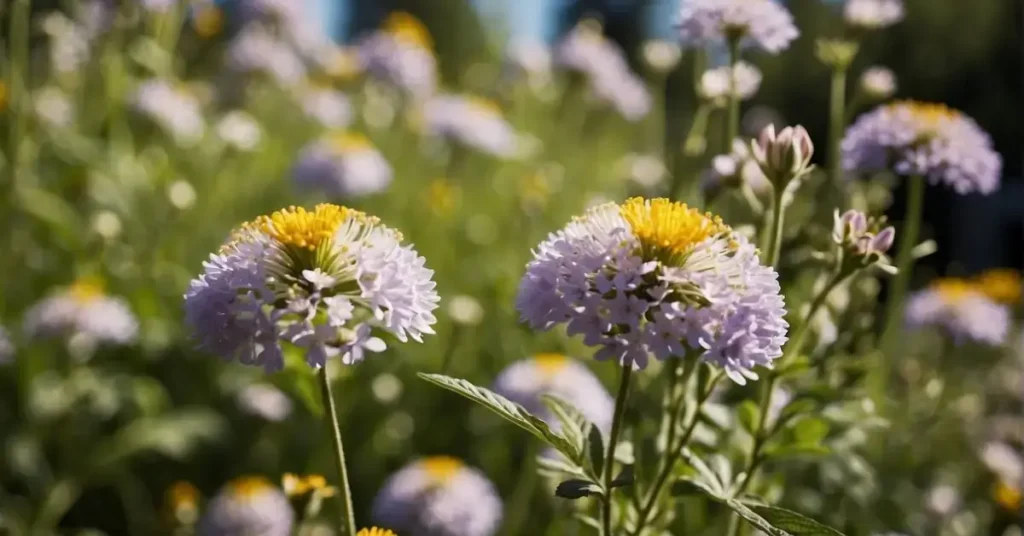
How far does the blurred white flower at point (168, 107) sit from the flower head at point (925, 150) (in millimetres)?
2281

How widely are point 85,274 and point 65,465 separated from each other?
56cm

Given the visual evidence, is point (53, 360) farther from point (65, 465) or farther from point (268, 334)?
point (268, 334)

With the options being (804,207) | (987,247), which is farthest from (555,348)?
(987,247)

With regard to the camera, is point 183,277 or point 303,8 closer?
point 183,277

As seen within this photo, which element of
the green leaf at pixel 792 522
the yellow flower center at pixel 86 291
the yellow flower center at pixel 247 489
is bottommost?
the yellow flower center at pixel 247 489

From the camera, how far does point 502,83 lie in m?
5.40

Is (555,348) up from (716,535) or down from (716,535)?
up

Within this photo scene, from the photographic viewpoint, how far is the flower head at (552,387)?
2324 millimetres

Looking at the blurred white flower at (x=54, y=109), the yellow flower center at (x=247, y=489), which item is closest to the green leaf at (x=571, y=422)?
the yellow flower center at (x=247, y=489)

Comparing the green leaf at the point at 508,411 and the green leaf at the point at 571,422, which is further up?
the green leaf at the point at 571,422

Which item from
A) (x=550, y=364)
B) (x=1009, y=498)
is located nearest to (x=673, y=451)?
(x=550, y=364)

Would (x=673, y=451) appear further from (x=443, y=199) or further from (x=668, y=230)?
(x=443, y=199)

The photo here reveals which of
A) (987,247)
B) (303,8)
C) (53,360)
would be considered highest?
(987,247)

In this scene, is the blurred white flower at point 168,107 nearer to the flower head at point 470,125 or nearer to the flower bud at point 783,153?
the flower head at point 470,125
